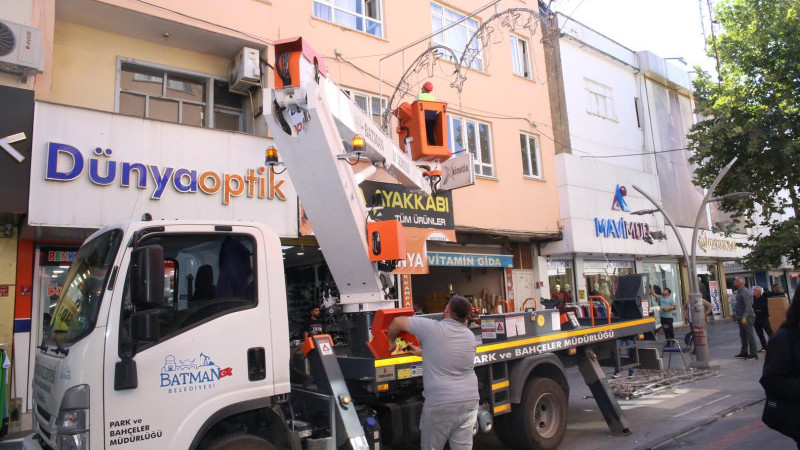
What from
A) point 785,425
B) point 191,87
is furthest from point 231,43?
point 785,425

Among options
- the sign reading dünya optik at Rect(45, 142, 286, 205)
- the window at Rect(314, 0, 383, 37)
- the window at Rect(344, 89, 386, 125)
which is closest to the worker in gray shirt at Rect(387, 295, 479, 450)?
the sign reading dünya optik at Rect(45, 142, 286, 205)

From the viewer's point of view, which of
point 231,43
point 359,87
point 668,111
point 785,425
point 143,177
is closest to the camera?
point 785,425

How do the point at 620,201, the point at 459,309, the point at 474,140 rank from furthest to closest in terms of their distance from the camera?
the point at 620,201, the point at 474,140, the point at 459,309

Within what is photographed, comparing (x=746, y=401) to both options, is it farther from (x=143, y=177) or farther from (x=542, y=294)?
(x=143, y=177)

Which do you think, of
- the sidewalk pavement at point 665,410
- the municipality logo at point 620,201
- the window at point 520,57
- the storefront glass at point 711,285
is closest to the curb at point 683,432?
the sidewalk pavement at point 665,410

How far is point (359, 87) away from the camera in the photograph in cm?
1266

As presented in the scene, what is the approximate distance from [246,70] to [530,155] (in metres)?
9.76

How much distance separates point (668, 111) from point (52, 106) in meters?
23.0

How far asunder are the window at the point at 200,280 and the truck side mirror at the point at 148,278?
24cm

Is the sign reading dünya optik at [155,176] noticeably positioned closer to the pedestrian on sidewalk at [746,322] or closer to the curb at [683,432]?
the curb at [683,432]

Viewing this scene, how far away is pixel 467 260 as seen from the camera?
15008 millimetres

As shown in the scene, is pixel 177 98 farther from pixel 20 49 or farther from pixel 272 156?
pixel 272 156

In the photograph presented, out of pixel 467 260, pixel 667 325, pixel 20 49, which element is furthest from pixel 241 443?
pixel 667 325

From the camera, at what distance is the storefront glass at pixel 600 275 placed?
19.0 meters
